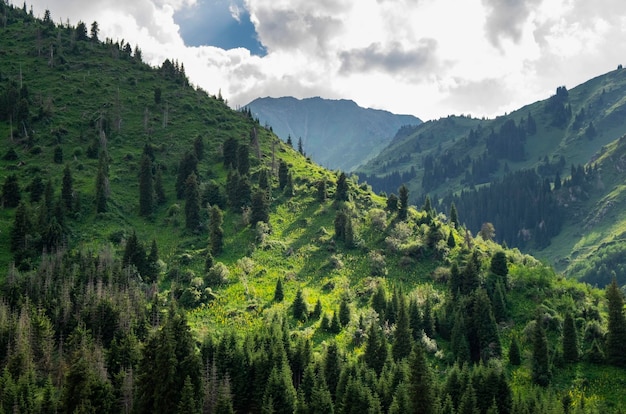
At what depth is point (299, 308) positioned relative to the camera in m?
94.4

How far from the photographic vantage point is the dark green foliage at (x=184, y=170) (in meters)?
140

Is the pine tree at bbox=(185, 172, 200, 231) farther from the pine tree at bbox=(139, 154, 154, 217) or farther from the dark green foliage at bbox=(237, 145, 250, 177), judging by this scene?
the dark green foliage at bbox=(237, 145, 250, 177)

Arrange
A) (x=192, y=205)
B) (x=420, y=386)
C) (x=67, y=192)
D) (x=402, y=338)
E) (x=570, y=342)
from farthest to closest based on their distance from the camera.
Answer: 1. (x=192, y=205)
2. (x=67, y=192)
3. (x=570, y=342)
4. (x=402, y=338)
5. (x=420, y=386)

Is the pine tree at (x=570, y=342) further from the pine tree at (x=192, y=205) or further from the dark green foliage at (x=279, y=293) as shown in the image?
the pine tree at (x=192, y=205)

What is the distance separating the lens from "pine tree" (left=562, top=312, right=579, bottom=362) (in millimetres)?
82688

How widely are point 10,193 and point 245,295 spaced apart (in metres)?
64.6

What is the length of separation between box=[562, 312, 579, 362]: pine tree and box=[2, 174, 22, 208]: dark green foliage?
120 meters

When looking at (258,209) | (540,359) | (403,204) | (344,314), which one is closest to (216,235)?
(258,209)

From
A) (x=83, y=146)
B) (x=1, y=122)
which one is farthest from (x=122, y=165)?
(x=1, y=122)

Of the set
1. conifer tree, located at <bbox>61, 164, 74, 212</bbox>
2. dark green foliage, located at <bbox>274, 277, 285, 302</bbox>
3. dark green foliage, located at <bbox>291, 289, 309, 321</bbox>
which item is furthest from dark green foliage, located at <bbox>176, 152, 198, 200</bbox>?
dark green foliage, located at <bbox>291, 289, 309, 321</bbox>

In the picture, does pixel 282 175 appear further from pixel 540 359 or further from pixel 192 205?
pixel 540 359

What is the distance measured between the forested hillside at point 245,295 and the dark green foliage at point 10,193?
330 mm

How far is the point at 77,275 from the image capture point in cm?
8731

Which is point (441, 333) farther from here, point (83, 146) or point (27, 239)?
point (83, 146)
